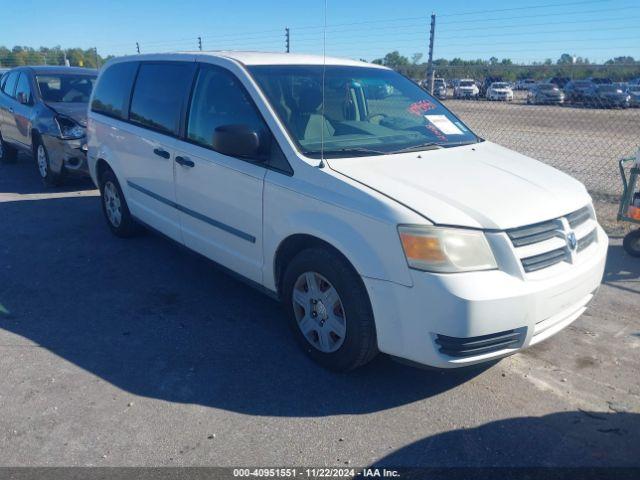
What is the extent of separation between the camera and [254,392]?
3.32 m

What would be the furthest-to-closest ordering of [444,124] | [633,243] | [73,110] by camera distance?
[73,110] → [633,243] → [444,124]

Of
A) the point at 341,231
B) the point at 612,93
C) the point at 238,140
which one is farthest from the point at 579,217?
the point at 612,93

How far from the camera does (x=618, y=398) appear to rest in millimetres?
3279

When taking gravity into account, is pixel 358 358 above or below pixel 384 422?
above

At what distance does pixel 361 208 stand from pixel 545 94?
23.7 meters

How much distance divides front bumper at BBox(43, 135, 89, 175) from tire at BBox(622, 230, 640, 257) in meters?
6.85

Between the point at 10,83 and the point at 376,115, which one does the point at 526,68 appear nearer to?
the point at 376,115

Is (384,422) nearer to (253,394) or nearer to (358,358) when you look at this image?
(358,358)

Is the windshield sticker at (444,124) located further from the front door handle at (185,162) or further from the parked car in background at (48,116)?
the parked car in background at (48,116)

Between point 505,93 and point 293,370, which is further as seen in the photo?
point 505,93

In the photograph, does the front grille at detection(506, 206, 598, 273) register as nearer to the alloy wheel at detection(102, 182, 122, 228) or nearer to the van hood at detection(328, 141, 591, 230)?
the van hood at detection(328, 141, 591, 230)

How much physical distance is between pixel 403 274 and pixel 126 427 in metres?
1.67

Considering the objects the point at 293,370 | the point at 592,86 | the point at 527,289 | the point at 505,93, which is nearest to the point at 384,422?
the point at 293,370

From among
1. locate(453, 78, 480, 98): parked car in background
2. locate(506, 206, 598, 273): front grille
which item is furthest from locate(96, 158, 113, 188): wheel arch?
locate(453, 78, 480, 98): parked car in background
